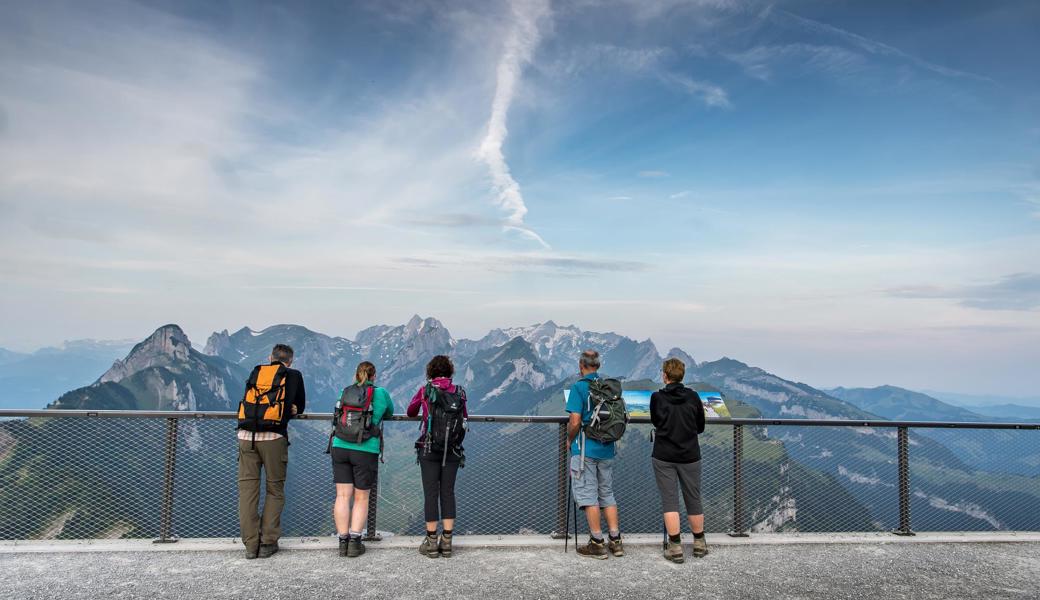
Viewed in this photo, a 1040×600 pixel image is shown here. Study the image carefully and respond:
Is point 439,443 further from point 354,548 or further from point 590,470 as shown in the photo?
point 590,470

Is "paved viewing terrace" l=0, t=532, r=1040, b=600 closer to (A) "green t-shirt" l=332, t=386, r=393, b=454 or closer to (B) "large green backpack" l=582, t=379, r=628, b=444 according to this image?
(A) "green t-shirt" l=332, t=386, r=393, b=454

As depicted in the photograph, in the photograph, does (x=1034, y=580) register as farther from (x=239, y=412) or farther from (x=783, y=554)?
(x=239, y=412)

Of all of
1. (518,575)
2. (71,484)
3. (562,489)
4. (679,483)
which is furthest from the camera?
(71,484)

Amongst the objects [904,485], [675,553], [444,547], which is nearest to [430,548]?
[444,547]

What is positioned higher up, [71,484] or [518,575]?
[518,575]

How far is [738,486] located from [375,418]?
527cm

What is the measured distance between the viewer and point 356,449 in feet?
24.3

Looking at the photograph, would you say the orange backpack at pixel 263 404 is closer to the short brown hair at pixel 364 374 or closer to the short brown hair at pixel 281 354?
the short brown hair at pixel 281 354

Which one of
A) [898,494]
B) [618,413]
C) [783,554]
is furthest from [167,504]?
[898,494]

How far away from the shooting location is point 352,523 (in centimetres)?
750

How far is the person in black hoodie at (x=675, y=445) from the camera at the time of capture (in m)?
7.48

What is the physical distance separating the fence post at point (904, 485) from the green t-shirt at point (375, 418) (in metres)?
7.48

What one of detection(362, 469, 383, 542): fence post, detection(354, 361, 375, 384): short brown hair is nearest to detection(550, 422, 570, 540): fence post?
detection(362, 469, 383, 542): fence post

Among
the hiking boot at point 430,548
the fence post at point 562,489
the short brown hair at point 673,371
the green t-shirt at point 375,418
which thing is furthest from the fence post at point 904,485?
the green t-shirt at point 375,418
